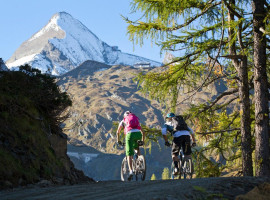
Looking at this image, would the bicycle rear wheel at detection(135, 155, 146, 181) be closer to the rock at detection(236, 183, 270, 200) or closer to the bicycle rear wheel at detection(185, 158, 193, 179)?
the bicycle rear wheel at detection(185, 158, 193, 179)

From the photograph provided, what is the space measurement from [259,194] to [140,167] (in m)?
5.05

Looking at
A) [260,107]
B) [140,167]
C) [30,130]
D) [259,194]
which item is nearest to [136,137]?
[140,167]

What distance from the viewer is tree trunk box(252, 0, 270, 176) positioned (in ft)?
29.0

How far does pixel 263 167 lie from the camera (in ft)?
28.7

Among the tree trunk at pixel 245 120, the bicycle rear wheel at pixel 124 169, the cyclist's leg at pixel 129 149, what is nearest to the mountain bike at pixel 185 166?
the cyclist's leg at pixel 129 149

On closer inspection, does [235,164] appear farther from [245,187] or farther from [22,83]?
[245,187]

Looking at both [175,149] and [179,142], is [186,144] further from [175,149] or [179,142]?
[175,149]

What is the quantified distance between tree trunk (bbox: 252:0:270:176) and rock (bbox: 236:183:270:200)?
449 centimetres

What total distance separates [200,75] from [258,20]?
2.27m

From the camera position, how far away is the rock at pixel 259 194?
398cm

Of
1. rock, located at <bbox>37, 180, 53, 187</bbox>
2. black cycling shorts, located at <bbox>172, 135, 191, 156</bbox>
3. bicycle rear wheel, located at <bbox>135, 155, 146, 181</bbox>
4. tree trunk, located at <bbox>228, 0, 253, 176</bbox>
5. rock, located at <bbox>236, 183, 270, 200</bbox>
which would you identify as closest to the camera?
rock, located at <bbox>236, 183, 270, 200</bbox>

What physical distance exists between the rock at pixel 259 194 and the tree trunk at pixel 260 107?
4.49 metres

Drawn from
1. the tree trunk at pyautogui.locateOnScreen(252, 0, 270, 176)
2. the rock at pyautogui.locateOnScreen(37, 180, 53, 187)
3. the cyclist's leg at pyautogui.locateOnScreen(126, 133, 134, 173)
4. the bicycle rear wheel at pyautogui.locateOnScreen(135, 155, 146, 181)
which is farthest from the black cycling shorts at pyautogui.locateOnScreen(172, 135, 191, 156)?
the rock at pyautogui.locateOnScreen(37, 180, 53, 187)

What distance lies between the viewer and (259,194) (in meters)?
4.19
